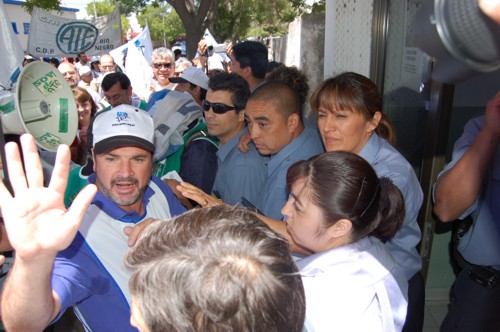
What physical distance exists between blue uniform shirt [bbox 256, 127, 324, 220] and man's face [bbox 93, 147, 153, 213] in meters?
0.77

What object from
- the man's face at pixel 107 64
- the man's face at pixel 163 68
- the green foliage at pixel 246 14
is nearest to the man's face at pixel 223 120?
the man's face at pixel 163 68

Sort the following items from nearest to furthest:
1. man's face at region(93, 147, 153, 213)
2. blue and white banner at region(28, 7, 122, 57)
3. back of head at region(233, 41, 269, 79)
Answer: man's face at region(93, 147, 153, 213)
back of head at region(233, 41, 269, 79)
blue and white banner at region(28, 7, 122, 57)

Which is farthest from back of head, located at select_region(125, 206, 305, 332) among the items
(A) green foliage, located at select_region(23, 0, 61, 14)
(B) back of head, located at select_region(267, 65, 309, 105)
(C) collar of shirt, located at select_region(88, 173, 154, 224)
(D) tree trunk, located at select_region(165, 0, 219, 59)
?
(D) tree trunk, located at select_region(165, 0, 219, 59)

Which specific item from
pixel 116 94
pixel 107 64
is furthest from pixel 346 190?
pixel 107 64

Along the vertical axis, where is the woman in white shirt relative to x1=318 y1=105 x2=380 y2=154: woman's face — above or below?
below

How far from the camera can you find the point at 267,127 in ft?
8.82

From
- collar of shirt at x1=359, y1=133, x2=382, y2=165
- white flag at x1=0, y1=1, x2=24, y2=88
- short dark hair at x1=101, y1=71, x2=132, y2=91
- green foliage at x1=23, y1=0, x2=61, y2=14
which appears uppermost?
green foliage at x1=23, y1=0, x2=61, y2=14

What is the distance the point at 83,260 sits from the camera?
4.93ft

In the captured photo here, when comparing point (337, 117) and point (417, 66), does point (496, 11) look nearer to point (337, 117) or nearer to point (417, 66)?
point (337, 117)

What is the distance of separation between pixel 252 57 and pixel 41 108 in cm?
258

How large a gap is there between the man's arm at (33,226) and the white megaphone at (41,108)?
1.29m

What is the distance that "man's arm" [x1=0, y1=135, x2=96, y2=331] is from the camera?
42.1 inches

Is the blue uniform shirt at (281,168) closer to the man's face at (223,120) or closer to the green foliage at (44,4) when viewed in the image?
the man's face at (223,120)

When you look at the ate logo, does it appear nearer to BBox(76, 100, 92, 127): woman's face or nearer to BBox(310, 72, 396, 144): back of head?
BBox(76, 100, 92, 127): woman's face
